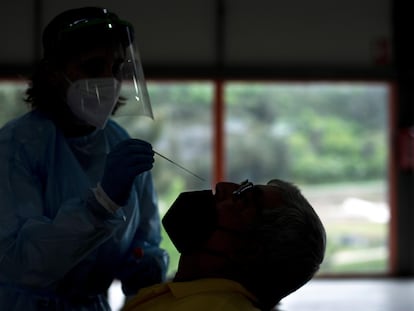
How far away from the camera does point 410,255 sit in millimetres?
7242

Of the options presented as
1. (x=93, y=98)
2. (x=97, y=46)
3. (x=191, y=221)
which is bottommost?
(x=191, y=221)

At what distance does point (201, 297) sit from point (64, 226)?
1.16 ft

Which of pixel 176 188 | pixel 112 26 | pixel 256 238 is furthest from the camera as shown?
pixel 176 188

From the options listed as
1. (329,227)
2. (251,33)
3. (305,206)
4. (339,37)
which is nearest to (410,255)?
(329,227)

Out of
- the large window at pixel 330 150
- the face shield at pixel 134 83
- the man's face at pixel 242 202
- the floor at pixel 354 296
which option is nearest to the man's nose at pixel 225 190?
the man's face at pixel 242 202

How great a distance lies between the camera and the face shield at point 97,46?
6.12 feet

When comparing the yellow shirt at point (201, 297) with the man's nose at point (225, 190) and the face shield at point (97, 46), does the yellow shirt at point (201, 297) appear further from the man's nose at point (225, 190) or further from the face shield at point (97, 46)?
the face shield at point (97, 46)

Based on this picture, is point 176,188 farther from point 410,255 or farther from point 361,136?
point 410,255

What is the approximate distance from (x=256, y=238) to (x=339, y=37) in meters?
5.74

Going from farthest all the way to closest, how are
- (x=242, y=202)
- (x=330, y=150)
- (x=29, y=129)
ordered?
(x=330, y=150)
(x=29, y=129)
(x=242, y=202)

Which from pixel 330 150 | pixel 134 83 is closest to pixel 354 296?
pixel 330 150

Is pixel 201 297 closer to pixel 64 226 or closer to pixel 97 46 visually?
pixel 64 226

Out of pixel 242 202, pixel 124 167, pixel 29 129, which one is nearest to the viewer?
pixel 124 167

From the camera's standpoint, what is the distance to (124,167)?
162cm
